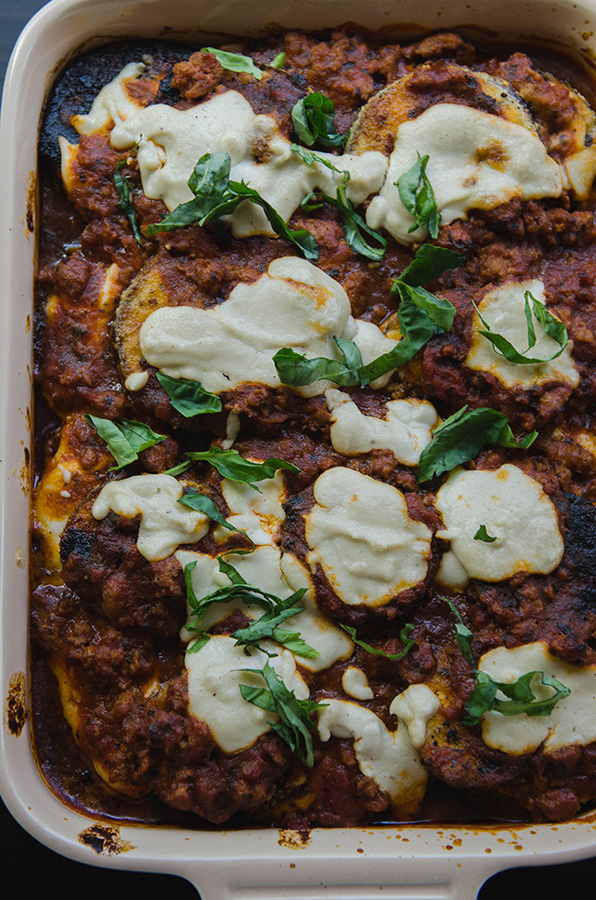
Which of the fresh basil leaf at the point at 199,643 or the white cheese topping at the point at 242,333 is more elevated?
the white cheese topping at the point at 242,333

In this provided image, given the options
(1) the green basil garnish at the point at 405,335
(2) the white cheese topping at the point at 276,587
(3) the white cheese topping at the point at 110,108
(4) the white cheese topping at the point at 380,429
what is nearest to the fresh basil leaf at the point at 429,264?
(1) the green basil garnish at the point at 405,335

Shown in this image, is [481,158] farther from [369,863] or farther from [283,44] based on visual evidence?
[369,863]

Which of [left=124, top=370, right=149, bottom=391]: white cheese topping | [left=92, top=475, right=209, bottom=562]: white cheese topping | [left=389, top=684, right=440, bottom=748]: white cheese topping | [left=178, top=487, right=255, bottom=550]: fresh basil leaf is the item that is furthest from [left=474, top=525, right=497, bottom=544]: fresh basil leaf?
[left=124, top=370, right=149, bottom=391]: white cheese topping

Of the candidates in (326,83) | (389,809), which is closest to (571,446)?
(389,809)

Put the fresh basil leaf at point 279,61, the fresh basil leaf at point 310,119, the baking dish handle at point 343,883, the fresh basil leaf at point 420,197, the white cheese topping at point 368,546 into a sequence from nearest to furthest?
the baking dish handle at point 343,883, the white cheese topping at point 368,546, the fresh basil leaf at point 420,197, the fresh basil leaf at point 310,119, the fresh basil leaf at point 279,61

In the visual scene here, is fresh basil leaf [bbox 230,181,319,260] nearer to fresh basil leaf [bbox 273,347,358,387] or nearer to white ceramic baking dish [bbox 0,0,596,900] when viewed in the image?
fresh basil leaf [bbox 273,347,358,387]

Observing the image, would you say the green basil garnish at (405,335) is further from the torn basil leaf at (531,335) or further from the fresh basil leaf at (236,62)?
the fresh basil leaf at (236,62)

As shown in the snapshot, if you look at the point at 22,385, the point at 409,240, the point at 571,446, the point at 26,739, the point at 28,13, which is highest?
the point at 28,13
